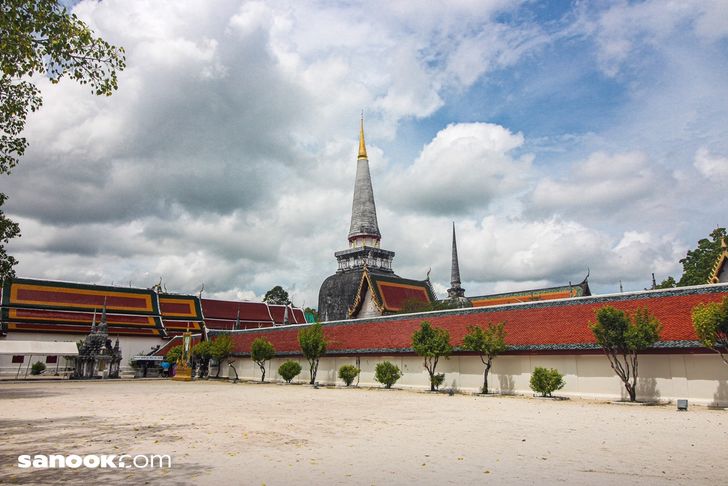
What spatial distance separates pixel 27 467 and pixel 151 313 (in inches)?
1968

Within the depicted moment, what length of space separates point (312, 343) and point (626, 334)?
61.2 feet

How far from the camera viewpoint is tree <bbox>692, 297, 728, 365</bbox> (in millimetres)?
17695

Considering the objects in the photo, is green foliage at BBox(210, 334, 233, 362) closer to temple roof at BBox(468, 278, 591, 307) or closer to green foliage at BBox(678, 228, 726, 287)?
temple roof at BBox(468, 278, 591, 307)

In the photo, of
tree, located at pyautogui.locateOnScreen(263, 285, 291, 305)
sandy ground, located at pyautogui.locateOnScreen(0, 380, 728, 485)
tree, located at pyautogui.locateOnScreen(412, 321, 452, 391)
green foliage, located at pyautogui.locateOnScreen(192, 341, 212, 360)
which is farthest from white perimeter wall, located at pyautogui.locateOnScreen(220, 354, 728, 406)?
tree, located at pyautogui.locateOnScreen(263, 285, 291, 305)

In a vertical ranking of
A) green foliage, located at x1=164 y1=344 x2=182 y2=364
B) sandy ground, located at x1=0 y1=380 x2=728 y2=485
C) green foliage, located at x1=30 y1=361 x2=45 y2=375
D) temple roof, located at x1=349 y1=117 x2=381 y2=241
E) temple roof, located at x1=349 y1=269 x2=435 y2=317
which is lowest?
sandy ground, located at x1=0 y1=380 x2=728 y2=485

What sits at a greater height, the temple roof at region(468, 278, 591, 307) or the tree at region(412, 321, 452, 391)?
the temple roof at region(468, 278, 591, 307)

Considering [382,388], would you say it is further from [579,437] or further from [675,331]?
[579,437]

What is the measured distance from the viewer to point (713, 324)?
58.3 feet

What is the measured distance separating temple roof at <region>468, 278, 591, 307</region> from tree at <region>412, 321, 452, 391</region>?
1966 cm

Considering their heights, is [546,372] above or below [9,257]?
below

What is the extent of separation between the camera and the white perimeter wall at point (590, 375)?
64.3 feet

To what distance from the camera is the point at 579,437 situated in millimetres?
11148

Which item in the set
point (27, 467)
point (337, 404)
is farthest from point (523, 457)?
point (337, 404)

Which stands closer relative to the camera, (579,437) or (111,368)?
(579,437)
